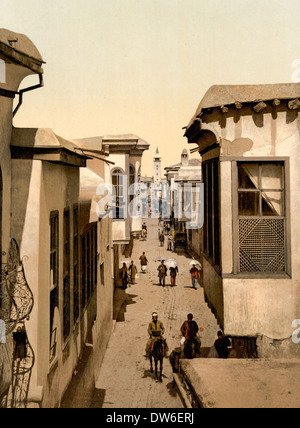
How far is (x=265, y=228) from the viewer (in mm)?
7801

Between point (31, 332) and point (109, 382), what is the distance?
6.68 metres

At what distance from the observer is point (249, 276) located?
7730 millimetres

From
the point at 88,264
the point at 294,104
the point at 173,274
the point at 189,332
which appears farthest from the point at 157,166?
the point at 294,104

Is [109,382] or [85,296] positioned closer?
[85,296]

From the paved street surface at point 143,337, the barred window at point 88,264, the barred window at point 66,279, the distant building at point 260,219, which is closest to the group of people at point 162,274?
the paved street surface at point 143,337

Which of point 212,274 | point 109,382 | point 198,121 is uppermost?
point 198,121

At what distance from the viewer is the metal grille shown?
7.79m

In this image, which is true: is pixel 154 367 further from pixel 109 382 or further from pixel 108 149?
pixel 108 149

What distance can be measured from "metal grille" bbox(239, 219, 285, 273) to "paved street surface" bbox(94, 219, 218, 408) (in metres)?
4.28

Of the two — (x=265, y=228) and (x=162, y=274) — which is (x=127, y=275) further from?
(x=265, y=228)

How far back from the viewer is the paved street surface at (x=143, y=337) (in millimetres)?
10844

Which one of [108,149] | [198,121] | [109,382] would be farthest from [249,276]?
[108,149]

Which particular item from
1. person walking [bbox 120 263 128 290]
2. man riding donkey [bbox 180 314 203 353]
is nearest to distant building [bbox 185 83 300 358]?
man riding donkey [bbox 180 314 203 353]
